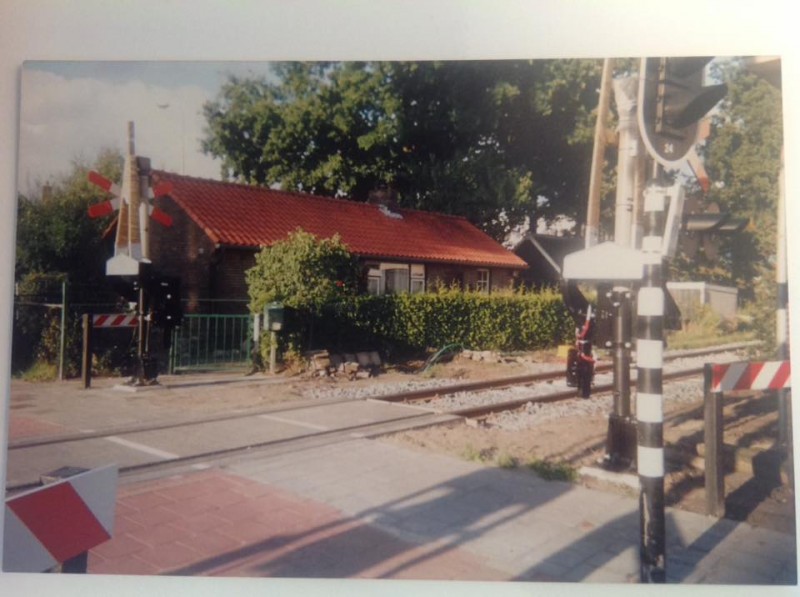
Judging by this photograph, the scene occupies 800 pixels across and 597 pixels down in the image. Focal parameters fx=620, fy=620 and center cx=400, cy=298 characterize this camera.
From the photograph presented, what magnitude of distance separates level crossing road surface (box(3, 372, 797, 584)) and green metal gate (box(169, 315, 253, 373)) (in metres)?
0.29

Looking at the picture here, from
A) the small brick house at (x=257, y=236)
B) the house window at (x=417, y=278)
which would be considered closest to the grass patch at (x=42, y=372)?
the small brick house at (x=257, y=236)

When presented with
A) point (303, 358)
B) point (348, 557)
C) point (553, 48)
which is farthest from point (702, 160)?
point (348, 557)

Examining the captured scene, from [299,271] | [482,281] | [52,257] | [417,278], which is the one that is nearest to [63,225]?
[52,257]

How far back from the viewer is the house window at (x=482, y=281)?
10.8 feet

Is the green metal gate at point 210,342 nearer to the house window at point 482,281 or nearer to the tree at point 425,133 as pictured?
the tree at point 425,133

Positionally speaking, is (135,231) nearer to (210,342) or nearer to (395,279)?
(210,342)

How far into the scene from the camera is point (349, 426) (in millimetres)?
3275

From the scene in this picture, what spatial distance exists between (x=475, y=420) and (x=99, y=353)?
1.99 meters

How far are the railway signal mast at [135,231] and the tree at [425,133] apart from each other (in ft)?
1.22

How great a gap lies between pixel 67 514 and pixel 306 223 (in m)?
1.87

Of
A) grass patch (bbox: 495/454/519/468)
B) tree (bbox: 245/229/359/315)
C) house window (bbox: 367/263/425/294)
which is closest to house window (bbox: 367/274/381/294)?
house window (bbox: 367/263/425/294)

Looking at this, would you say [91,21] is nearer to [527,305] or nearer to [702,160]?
[527,305]

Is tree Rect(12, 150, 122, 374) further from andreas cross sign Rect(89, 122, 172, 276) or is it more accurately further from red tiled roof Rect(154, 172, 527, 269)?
red tiled roof Rect(154, 172, 527, 269)

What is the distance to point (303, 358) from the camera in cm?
332
